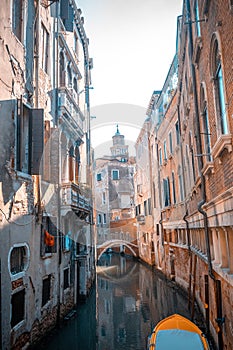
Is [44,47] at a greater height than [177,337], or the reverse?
[44,47]

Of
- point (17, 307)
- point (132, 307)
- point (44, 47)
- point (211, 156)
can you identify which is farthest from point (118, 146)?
point (211, 156)

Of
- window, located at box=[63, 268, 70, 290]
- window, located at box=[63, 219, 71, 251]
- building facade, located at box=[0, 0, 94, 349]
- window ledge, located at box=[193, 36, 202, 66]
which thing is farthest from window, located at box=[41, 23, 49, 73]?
window, located at box=[63, 268, 70, 290]

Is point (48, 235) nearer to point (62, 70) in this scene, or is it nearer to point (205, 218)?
point (205, 218)

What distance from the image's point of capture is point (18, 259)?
730 cm

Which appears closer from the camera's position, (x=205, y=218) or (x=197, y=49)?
(x=197, y=49)

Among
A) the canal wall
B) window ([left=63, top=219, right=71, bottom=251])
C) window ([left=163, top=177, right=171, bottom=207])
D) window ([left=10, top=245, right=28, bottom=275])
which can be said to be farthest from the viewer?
window ([left=163, top=177, right=171, bottom=207])

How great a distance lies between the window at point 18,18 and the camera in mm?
7840

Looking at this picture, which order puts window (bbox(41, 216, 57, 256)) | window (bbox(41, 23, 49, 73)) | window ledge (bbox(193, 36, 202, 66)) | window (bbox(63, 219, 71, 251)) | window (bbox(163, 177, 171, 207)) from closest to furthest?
1. window ledge (bbox(193, 36, 202, 66))
2. window (bbox(41, 216, 57, 256))
3. window (bbox(41, 23, 49, 73))
4. window (bbox(63, 219, 71, 251))
5. window (bbox(163, 177, 171, 207))

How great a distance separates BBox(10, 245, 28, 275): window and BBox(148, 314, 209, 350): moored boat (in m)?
3.45

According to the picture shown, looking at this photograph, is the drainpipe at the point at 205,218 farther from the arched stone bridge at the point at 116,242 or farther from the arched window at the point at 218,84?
the arched stone bridge at the point at 116,242

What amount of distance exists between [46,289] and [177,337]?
4.55 meters

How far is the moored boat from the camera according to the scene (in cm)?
546

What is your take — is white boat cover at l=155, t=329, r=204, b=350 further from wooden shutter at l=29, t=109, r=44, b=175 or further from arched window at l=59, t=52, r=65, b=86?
arched window at l=59, t=52, r=65, b=86

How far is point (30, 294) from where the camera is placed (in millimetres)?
7652
